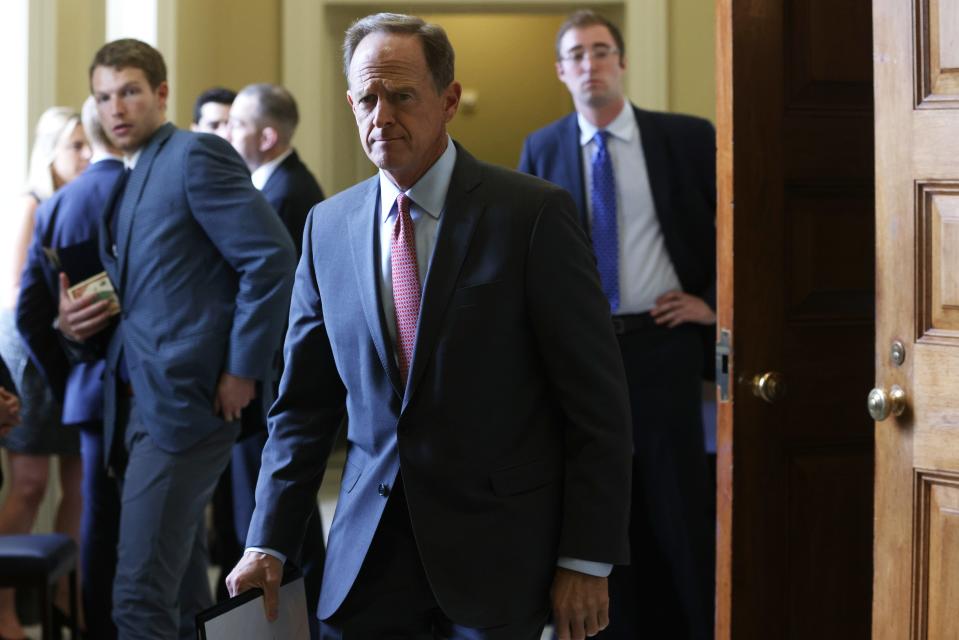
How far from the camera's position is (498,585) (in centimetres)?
206

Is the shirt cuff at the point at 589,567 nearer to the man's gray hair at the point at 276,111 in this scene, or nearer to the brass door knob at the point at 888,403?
the brass door knob at the point at 888,403

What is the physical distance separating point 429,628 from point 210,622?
385mm

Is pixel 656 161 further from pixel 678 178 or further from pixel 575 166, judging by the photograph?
pixel 575 166

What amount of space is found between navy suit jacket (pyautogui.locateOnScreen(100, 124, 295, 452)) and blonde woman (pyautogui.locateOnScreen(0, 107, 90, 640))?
1112mm

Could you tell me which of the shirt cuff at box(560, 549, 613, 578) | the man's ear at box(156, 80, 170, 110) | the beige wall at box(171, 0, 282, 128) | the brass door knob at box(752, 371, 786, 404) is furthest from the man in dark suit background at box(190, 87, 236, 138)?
the shirt cuff at box(560, 549, 613, 578)

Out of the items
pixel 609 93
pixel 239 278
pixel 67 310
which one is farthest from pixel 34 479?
pixel 609 93

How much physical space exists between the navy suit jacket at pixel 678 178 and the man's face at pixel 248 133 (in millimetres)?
1052

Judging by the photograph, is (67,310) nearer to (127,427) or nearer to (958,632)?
(127,427)

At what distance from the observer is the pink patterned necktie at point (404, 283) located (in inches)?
82.4

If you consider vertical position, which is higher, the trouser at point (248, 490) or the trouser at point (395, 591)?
the trouser at point (395, 591)

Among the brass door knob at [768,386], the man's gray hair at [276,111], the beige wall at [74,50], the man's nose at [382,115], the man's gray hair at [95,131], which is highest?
the beige wall at [74,50]

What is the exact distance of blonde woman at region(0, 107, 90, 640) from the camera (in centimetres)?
442

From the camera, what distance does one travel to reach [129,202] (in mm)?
3469

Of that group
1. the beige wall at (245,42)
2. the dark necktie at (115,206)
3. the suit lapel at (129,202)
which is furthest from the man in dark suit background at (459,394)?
the beige wall at (245,42)
